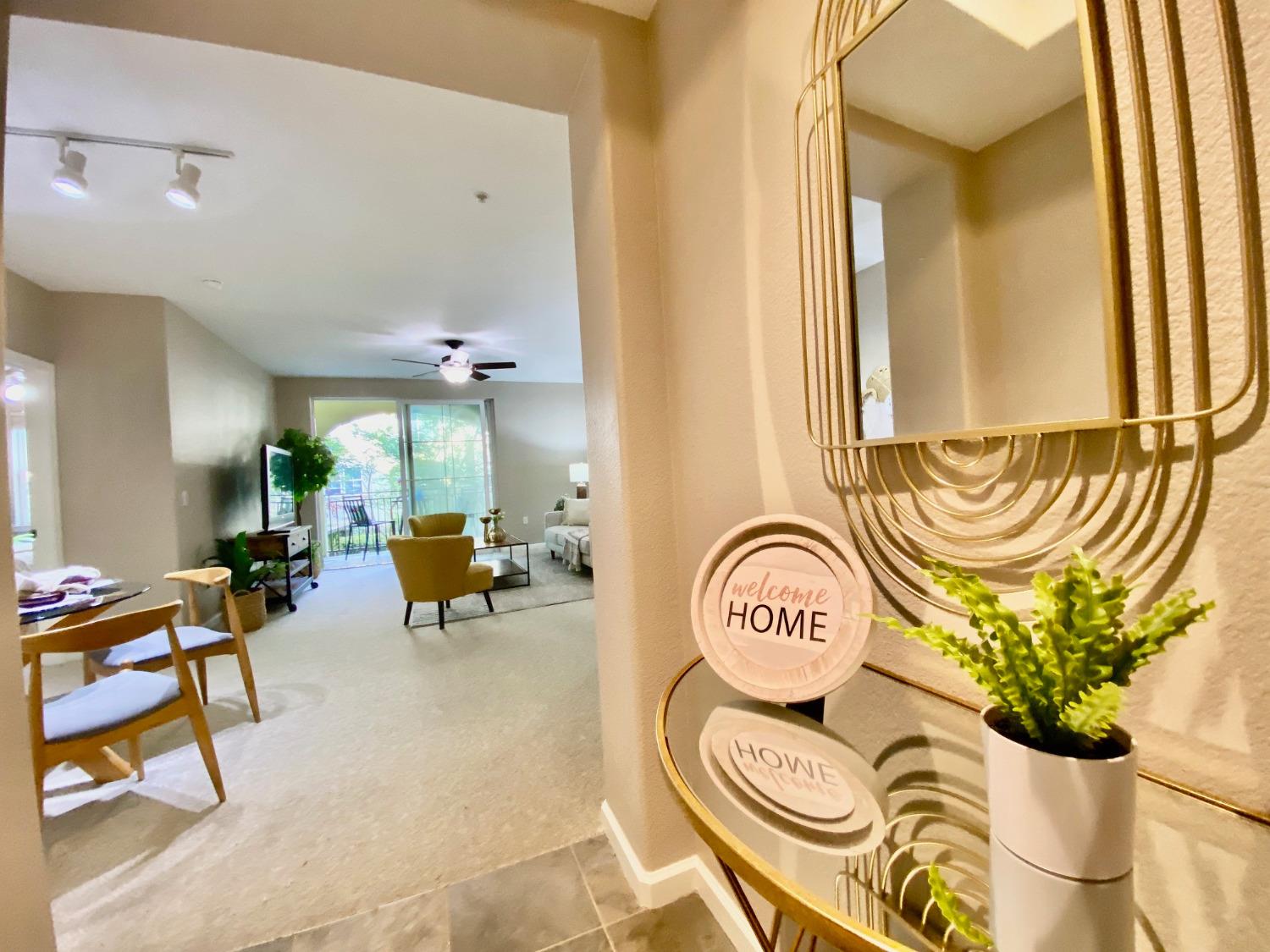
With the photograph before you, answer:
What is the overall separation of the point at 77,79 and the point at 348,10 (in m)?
1.34

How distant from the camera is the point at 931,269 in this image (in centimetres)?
65

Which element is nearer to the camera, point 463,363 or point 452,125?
point 452,125

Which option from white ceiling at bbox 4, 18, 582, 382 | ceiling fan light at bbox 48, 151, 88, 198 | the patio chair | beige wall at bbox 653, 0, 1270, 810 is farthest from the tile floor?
the patio chair

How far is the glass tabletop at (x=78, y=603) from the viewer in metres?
1.58

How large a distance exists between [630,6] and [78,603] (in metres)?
2.73

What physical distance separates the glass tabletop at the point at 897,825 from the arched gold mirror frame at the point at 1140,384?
21 centimetres

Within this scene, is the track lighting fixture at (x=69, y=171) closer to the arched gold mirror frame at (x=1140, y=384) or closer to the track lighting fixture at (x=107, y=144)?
the track lighting fixture at (x=107, y=144)

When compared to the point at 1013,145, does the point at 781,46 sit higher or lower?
higher

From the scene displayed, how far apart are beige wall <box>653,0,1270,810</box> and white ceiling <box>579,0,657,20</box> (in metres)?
0.05

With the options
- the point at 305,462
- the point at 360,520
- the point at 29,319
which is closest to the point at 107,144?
the point at 29,319

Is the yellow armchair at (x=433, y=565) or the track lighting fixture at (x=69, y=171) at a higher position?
the track lighting fixture at (x=69, y=171)

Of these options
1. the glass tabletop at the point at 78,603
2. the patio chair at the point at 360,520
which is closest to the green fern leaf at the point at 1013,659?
the glass tabletop at the point at 78,603

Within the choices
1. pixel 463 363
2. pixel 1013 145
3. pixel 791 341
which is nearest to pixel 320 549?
pixel 463 363

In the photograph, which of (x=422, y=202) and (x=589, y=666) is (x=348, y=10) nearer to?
(x=422, y=202)
